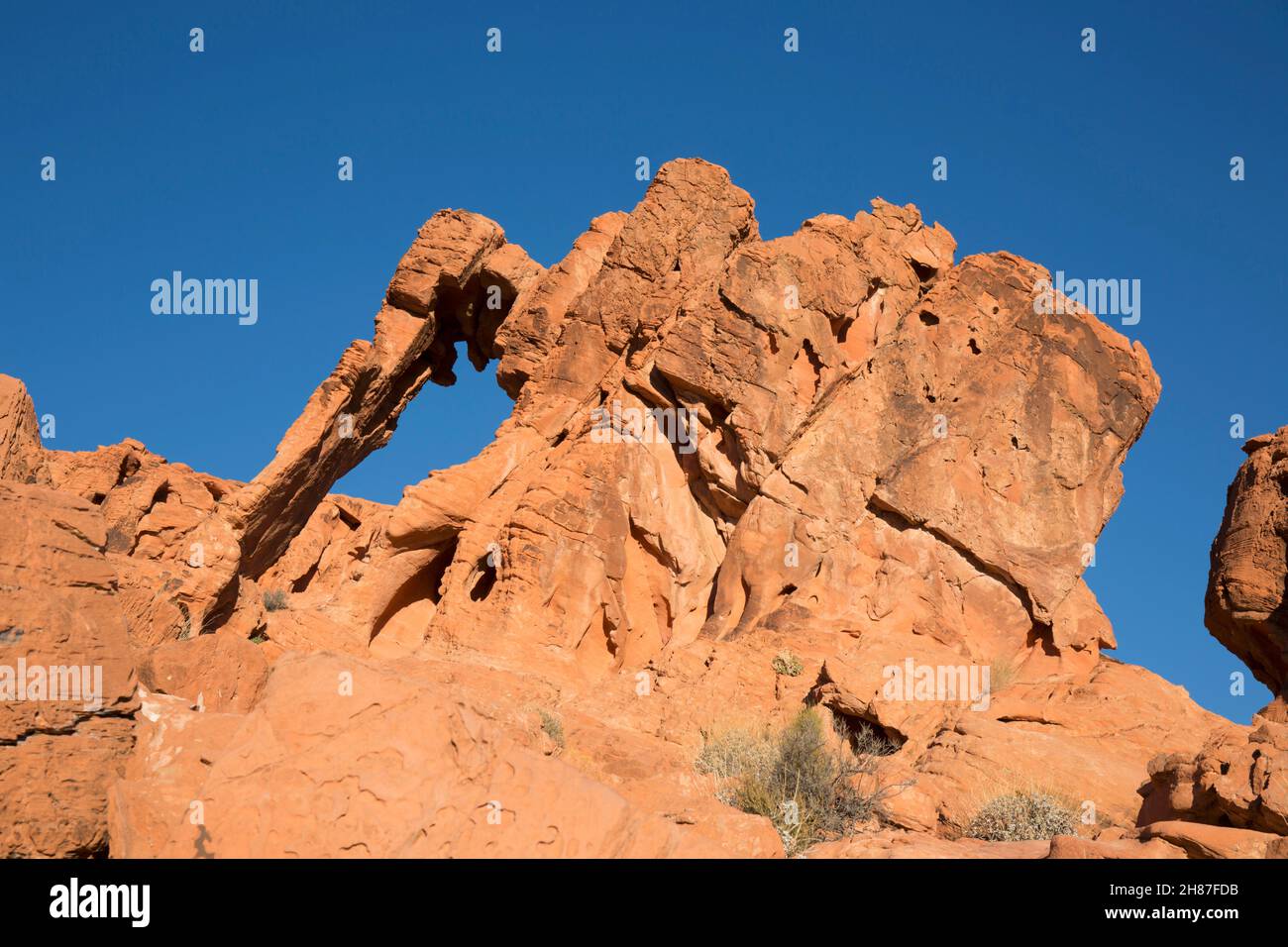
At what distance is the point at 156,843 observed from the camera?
21.5 feet

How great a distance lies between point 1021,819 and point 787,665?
6.50 metres

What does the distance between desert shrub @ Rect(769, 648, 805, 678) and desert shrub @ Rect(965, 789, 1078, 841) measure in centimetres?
569

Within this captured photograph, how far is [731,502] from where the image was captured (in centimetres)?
2267

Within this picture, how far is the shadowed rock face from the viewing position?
17.2m

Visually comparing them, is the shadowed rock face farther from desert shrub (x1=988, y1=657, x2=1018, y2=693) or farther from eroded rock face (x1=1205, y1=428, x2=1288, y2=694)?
eroded rock face (x1=1205, y1=428, x2=1288, y2=694)

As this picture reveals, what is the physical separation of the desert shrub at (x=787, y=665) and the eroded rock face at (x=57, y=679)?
12470 mm

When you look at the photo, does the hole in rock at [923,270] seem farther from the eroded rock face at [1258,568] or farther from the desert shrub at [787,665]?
the desert shrub at [787,665]

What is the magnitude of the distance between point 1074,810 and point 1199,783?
324 cm

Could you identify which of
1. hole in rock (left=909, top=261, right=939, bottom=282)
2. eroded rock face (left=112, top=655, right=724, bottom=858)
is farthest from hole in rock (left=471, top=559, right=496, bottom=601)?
eroded rock face (left=112, top=655, right=724, bottom=858)


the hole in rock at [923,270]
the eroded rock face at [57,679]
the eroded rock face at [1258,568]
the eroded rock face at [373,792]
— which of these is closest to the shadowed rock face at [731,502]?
the hole in rock at [923,270]

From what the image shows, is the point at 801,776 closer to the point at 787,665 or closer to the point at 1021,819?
the point at 1021,819

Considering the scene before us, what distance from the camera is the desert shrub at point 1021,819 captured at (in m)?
12.2
